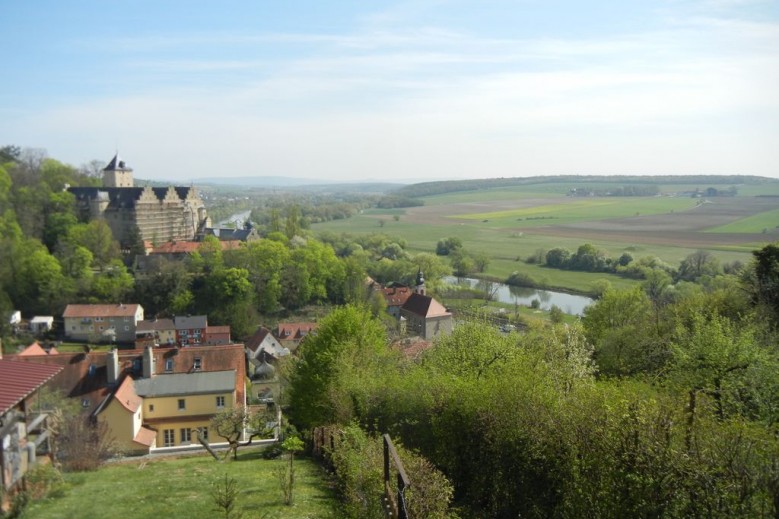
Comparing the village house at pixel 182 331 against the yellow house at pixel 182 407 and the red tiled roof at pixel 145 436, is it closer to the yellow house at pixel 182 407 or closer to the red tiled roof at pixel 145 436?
the yellow house at pixel 182 407

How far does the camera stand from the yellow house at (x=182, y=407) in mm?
27859

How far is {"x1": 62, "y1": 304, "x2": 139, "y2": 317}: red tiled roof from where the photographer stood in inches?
2153

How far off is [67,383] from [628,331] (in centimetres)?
2683

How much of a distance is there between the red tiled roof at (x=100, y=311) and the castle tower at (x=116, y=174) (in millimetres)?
31112


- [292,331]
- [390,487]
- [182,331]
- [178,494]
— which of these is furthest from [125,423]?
[292,331]

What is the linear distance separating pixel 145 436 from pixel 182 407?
228cm

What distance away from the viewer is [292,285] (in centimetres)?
6544

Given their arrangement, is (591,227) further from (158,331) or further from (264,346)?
(158,331)

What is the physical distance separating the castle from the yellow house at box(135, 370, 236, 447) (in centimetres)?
4630

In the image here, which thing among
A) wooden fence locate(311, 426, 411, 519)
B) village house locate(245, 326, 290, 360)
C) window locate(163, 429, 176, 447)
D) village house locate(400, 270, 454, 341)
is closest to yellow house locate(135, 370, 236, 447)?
window locate(163, 429, 176, 447)

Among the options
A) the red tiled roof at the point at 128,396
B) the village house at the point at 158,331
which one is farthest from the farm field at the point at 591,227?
the red tiled roof at the point at 128,396

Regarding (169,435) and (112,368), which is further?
(112,368)

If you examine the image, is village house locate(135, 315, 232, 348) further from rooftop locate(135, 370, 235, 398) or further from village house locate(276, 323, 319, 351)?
rooftop locate(135, 370, 235, 398)

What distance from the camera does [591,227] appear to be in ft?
374
